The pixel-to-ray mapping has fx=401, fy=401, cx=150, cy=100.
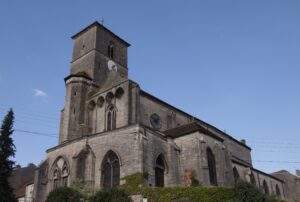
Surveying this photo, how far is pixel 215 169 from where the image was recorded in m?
35.5

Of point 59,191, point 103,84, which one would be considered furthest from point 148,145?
point 103,84

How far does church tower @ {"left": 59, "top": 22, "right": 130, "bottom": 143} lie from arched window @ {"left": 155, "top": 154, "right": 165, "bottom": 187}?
34.7 ft

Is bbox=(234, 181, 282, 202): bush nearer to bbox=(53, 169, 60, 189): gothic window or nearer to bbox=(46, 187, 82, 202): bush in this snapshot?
bbox=(46, 187, 82, 202): bush

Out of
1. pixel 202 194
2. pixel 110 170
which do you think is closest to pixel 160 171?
pixel 110 170

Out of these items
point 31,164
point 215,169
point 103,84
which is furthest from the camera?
point 31,164

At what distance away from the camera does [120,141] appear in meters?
33.8

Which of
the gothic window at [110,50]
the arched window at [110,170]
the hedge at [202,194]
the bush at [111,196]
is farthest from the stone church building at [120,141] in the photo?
the bush at [111,196]

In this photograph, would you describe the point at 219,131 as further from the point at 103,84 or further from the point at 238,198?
the point at 238,198

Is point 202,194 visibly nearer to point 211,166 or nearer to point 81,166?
point 211,166

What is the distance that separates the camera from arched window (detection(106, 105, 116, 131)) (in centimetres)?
4078

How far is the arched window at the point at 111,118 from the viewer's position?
40781 millimetres

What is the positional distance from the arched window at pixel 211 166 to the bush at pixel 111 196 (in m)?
9.55

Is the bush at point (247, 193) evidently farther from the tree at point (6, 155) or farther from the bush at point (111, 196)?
the tree at point (6, 155)

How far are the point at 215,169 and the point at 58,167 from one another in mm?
14461
